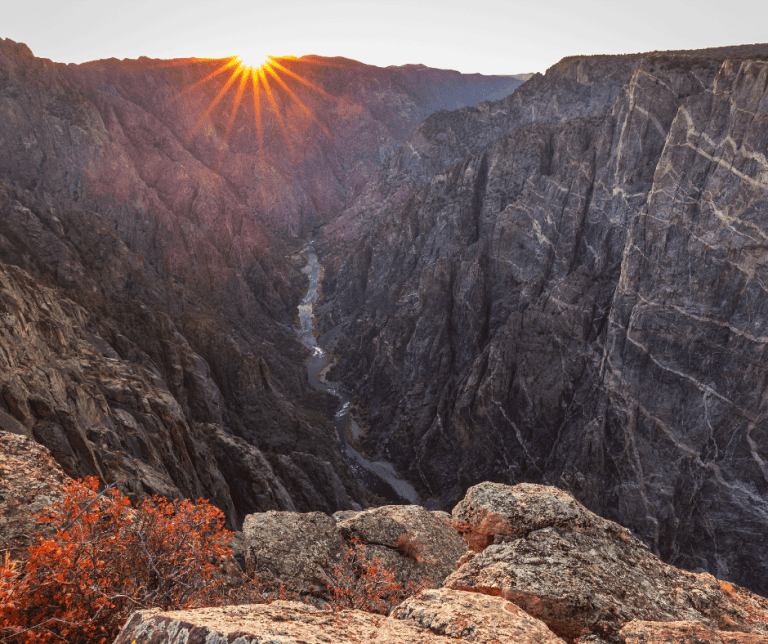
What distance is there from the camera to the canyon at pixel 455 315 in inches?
1328

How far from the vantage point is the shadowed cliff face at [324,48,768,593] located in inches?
1428

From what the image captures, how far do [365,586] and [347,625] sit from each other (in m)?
6.93

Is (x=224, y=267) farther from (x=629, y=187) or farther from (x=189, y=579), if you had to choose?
(x=189, y=579)

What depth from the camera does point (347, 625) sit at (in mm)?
6727

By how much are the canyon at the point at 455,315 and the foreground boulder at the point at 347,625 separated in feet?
54.5

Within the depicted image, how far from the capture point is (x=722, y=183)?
37.6 metres

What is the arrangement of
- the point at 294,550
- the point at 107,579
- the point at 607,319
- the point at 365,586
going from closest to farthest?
the point at 107,579 < the point at 365,586 < the point at 294,550 < the point at 607,319


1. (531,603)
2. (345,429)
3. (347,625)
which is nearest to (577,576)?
(531,603)

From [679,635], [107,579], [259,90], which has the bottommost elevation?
[107,579]

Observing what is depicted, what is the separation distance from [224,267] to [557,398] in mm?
63726

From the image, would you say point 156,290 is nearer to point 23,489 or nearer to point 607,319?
point 23,489

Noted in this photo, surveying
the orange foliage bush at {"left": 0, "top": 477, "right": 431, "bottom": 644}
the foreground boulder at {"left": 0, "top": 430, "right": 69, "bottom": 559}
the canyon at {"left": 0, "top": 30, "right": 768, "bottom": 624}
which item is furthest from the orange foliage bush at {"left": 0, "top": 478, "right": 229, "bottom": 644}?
the canyon at {"left": 0, "top": 30, "right": 768, "bottom": 624}

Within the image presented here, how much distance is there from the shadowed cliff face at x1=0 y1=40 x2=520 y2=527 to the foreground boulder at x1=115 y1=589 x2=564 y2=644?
51.4 ft

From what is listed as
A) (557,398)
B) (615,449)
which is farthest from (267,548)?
(557,398)
